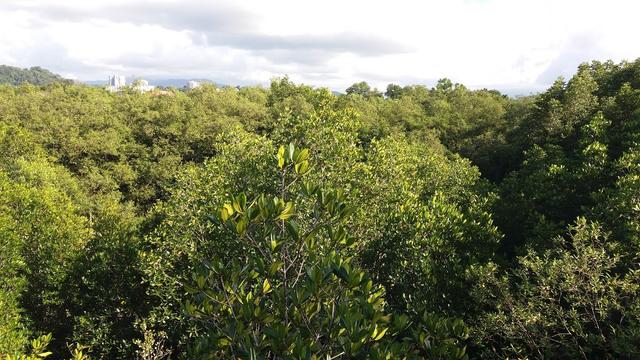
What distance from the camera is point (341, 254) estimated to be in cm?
976

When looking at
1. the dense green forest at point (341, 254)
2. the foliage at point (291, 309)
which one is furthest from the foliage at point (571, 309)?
the foliage at point (291, 309)

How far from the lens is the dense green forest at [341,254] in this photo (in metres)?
5.72

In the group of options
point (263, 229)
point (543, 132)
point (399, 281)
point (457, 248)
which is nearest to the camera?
point (263, 229)

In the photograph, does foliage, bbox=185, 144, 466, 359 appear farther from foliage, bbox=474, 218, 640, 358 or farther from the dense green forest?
foliage, bbox=474, 218, 640, 358

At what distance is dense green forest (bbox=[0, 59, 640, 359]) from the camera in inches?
225

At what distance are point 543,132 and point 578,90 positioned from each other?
3.70 m

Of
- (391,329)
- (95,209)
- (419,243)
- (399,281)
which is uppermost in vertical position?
(391,329)

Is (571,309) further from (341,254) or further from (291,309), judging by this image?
(291,309)

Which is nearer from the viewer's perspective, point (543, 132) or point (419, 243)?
point (419, 243)

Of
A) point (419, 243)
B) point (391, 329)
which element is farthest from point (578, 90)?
point (391, 329)

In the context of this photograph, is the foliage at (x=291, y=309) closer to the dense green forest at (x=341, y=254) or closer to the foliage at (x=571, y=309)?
the dense green forest at (x=341, y=254)

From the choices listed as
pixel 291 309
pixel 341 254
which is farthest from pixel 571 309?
pixel 291 309

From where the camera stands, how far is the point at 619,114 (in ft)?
88.9

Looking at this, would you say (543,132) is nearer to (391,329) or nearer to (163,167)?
(391,329)
